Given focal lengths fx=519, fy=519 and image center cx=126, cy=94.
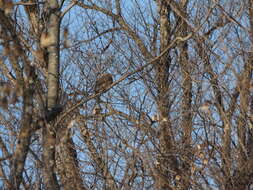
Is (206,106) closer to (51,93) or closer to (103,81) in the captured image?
(51,93)

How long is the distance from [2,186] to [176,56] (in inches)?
168

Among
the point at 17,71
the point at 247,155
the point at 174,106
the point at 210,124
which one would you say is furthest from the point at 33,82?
the point at 174,106

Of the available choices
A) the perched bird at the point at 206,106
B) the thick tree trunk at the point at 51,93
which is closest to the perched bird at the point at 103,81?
the perched bird at the point at 206,106

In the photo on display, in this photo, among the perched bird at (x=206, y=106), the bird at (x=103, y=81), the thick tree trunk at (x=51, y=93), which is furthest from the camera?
the bird at (x=103, y=81)

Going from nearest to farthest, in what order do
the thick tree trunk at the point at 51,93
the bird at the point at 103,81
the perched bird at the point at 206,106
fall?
the thick tree trunk at the point at 51,93, the perched bird at the point at 206,106, the bird at the point at 103,81

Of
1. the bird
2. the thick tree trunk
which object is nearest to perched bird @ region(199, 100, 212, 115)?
A: the bird

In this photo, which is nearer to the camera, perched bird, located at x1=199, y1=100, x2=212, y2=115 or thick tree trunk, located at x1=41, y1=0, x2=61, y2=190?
thick tree trunk, located at x1=41, y1=0, x2=61, y2=190

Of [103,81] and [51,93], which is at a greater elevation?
[103,81]

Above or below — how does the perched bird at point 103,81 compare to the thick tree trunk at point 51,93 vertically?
above

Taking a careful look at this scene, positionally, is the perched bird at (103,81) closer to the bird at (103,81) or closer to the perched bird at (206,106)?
the bird at (103,81)

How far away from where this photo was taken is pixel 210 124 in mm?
5695

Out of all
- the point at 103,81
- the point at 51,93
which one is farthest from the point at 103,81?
the point at 51,93

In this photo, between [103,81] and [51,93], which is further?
[103,81]

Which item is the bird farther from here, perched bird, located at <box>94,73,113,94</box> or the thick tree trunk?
the thick tree trunk
